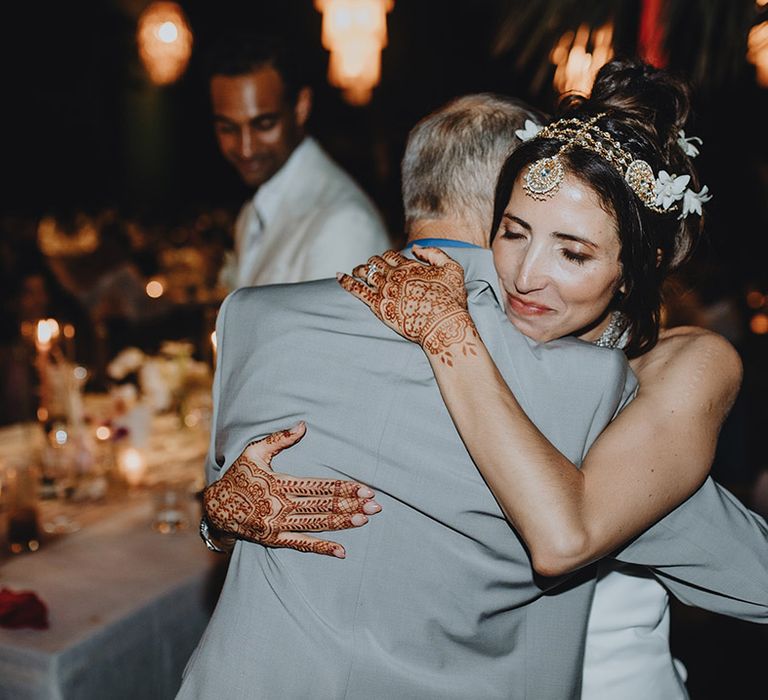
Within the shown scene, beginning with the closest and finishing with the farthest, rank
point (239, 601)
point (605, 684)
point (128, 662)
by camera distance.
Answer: point (239, 601), point (605, 684), point (128, 662)

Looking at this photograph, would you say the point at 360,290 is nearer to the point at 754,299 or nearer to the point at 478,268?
the point at 478,268

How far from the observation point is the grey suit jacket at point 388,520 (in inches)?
45.4

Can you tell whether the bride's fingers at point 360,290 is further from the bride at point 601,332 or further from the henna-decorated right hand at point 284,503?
the henna-decorated right hand at point 284,503

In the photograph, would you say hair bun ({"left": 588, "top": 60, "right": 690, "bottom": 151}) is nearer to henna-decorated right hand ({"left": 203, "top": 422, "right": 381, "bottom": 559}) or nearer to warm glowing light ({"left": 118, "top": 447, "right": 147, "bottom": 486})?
henna-decorated right hand ({"left": 203, "top": 422, "right": 381, "bottom": 559})

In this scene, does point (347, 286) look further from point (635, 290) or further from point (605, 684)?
point (605, 684)

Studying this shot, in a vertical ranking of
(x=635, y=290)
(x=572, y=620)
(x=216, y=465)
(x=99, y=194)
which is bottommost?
(x=99, y=194)

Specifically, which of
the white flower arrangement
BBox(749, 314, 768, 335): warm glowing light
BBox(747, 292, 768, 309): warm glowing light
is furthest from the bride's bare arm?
BBox(747, 292, 768, 309): warm glowing light

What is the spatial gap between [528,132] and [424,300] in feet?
1.35

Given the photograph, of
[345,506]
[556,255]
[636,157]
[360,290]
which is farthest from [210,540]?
[636,157]

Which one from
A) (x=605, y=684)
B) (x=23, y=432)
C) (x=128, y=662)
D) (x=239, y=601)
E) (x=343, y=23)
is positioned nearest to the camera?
(x=239, y=601)

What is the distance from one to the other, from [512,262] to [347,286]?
305 millimetres

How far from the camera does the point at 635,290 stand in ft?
4.64

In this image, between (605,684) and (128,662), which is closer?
(605,684)

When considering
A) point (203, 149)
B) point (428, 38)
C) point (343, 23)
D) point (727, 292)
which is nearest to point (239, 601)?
point (343, 23)
